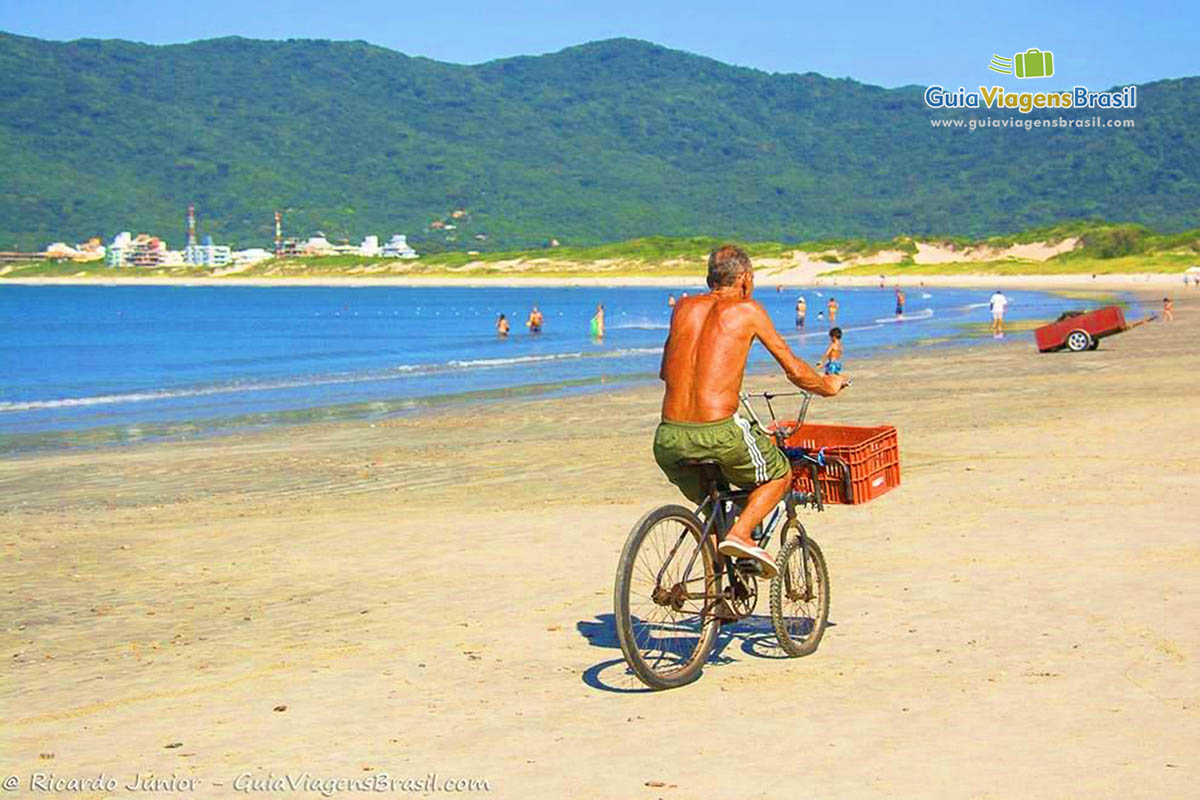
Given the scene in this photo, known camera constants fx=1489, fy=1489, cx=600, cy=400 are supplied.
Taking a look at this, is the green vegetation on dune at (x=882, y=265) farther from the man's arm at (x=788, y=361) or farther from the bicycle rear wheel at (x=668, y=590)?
the bicycle rear wheel at (x=668, y=590)

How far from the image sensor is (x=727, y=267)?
23.7ft

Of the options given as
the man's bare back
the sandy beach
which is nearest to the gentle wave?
the sandy beach

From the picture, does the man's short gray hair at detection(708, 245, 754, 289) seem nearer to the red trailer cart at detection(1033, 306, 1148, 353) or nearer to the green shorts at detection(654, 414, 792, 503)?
the green shorts at detection(654, 414, 792, 503)

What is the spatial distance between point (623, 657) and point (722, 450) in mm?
1329

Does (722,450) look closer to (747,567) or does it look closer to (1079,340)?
(747,567)

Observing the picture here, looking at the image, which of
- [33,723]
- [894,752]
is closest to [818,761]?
[894,752]

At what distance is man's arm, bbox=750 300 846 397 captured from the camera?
6988mm

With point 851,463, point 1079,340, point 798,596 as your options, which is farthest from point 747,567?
point 1079,340

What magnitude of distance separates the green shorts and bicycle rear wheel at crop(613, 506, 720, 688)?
204mm

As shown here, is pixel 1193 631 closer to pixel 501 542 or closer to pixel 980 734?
pixel 980 734

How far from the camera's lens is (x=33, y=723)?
6754 mm

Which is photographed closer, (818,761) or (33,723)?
(818,761)

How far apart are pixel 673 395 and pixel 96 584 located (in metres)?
5.16

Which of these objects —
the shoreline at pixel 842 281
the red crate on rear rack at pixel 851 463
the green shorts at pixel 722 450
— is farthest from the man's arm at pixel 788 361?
the shoreline at pixel 842 281
